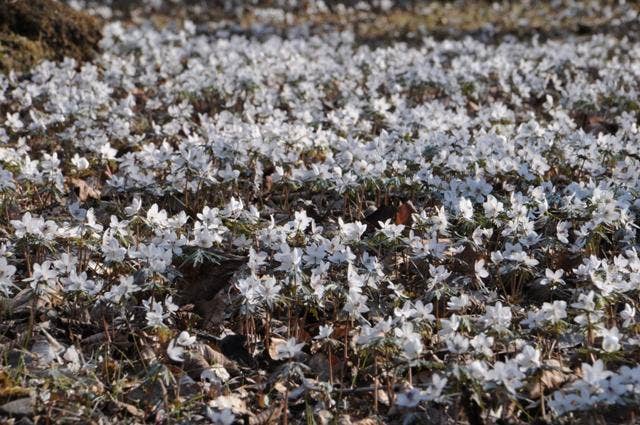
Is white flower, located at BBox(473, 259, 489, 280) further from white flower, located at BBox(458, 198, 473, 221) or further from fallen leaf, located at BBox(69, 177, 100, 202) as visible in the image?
fallen leaf, located at BBox(69, 177, 100, 202)

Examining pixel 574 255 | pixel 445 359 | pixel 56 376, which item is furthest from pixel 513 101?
pixel 56 376

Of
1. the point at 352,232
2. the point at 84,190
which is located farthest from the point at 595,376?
the point at 84,190

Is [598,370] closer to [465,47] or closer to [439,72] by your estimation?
[439,72]

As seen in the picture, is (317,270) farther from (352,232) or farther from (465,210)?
(465,210)

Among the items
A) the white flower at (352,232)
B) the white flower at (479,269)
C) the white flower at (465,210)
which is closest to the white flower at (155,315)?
the white flower at (352,232)

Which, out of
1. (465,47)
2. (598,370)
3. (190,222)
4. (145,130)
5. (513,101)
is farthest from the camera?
(465,47)

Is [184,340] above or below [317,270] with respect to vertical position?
below
